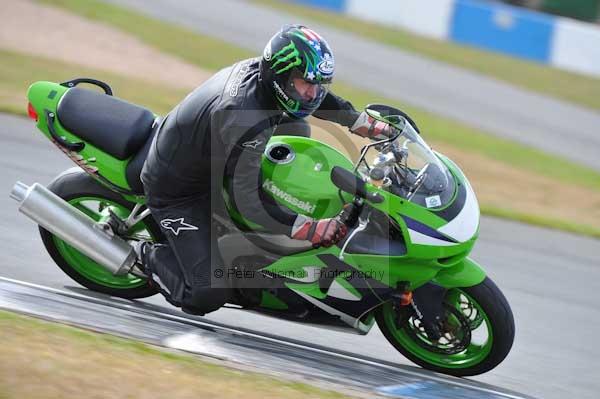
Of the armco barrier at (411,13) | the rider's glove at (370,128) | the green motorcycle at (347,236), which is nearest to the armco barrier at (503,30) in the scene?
the armco barrier at (411,13)

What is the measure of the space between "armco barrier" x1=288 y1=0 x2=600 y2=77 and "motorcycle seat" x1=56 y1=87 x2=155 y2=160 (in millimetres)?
17415

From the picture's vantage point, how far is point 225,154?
15.8ft

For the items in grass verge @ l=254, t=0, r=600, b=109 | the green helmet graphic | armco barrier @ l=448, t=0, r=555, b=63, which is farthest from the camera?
armco barrier @ l=448, t=0, r=555, b=63

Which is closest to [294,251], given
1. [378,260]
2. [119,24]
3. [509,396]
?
[378,260]

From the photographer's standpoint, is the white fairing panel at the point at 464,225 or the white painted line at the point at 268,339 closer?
the white fairing panel at the point at 464,225

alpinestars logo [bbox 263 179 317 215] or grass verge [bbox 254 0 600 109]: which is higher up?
alpinestars logo [bbox 263 179 317 215]

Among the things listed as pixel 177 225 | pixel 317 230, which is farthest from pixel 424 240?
pixel 177 225

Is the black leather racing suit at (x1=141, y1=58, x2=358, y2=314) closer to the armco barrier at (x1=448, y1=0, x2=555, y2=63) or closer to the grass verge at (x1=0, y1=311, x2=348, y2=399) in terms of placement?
the grass verge at (x1=0, y1=311, x2=348, y2=399)

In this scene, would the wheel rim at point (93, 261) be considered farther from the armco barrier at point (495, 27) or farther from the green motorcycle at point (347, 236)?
the armco barrier at point (495, 27)

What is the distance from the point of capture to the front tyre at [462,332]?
192 inches

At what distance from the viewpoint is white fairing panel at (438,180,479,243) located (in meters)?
4.75

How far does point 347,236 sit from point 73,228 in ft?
5.16

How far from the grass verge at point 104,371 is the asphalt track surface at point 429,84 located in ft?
35.1

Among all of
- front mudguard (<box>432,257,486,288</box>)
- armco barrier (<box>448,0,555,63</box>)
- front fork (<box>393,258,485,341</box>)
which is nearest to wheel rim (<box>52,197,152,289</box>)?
front fork (<box>393,258,485,341</box>)
